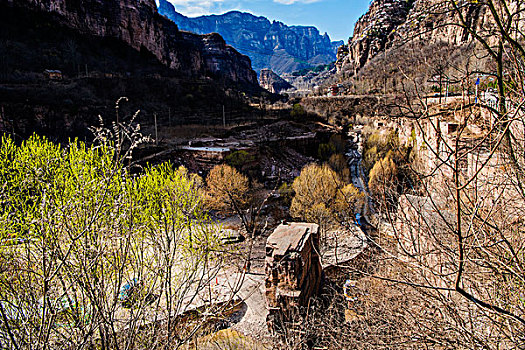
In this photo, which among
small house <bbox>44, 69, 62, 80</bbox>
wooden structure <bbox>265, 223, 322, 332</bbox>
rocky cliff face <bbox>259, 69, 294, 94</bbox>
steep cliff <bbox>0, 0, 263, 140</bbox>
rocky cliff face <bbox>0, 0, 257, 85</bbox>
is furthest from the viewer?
rocky cliff face <bbox>259, 69, 294, 94</bbox>

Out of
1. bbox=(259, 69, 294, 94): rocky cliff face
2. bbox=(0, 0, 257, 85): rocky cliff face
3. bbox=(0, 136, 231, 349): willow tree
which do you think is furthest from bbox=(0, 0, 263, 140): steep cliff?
bbox=(259, 69, 294, 94): rocky cliff face

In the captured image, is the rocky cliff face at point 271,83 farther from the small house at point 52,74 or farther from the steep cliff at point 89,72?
the small house at point 52,74

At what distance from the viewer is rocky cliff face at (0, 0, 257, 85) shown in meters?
50.2

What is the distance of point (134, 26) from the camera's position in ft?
195

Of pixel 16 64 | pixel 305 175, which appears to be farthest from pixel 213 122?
pixel 305 175

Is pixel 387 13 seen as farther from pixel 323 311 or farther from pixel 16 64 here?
pixel 323 311

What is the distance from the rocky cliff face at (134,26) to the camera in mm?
50156

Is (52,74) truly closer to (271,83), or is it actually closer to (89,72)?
(89,72)

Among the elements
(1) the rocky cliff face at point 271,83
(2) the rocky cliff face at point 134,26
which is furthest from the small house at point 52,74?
(1) the rocky cliff face at point 271,83

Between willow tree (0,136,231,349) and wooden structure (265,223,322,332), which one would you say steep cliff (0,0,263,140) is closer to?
wooden structure (265,223,322,332)

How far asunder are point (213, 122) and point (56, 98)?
19.7 m

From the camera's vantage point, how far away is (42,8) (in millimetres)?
47656

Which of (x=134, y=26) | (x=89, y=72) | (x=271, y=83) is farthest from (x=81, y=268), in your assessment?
(x=271, y=83)

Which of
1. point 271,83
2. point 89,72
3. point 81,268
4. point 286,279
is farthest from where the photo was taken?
point 271,83
